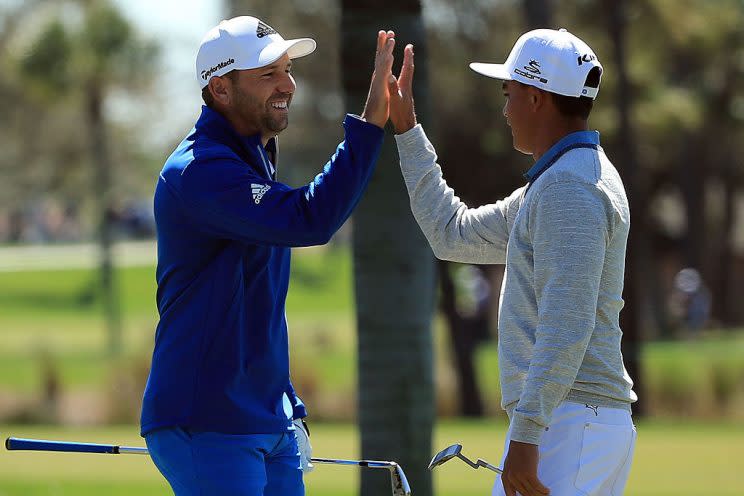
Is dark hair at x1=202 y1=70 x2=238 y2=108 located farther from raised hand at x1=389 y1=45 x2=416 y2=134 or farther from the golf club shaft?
the golf club shaft

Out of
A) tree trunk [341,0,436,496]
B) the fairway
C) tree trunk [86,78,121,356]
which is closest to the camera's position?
tree trunk [341,0,436,496]

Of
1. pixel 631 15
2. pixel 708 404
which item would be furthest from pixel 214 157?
pixel 631 15

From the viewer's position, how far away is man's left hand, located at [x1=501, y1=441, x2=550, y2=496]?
406 cm

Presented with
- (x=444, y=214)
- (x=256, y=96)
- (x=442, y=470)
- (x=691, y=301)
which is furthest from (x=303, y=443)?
(x=691, y=301)

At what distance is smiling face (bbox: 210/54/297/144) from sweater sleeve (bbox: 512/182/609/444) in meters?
0.92

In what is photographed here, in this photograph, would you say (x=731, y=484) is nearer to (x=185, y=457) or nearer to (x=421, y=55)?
(x=421, y=55)

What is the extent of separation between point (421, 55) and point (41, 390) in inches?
663

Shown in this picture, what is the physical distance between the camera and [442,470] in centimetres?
1231

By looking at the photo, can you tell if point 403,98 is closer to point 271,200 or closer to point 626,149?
point 271,200

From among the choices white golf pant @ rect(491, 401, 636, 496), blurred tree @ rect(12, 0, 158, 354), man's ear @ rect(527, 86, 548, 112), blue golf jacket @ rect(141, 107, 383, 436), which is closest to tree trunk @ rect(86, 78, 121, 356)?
blurred tree @ rect(12, 0, 158, 354)

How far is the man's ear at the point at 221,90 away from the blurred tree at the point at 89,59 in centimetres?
3300

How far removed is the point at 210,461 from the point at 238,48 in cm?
120

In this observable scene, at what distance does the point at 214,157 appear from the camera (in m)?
4.34

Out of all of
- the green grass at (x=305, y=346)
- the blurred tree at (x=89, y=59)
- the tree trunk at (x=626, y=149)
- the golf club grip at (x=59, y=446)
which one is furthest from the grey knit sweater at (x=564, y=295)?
the blurred tree at (x=89, y=59)
